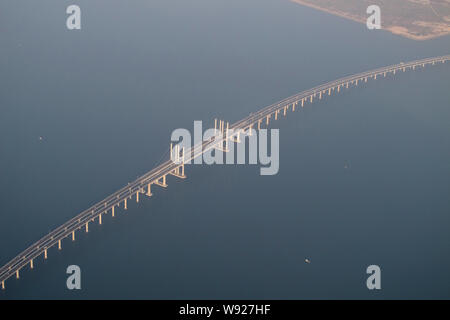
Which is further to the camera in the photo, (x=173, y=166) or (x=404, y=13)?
(x=404, y=13)

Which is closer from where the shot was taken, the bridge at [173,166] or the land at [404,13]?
the bridge at [173,166]

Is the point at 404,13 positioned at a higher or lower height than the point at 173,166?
higher

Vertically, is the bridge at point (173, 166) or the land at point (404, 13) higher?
the land at point (404, 13)

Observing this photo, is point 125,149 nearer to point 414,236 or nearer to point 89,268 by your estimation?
point 89,268

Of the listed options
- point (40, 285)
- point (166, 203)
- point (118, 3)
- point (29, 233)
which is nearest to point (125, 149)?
point (166, 203)
